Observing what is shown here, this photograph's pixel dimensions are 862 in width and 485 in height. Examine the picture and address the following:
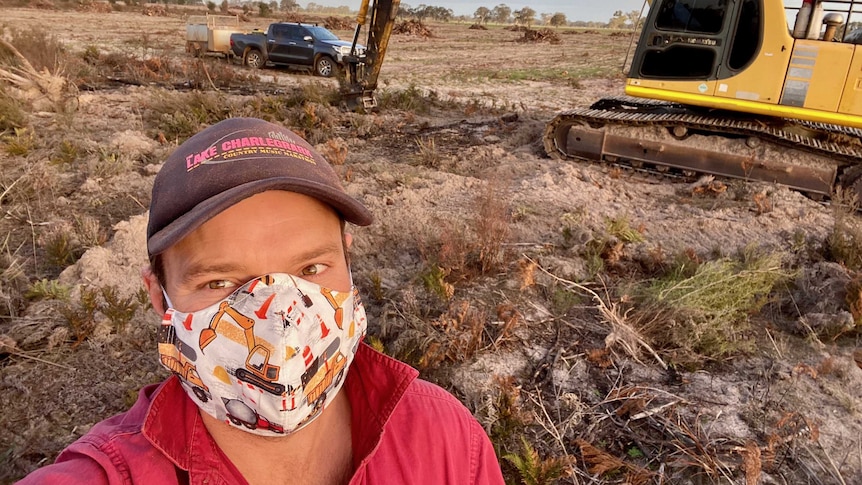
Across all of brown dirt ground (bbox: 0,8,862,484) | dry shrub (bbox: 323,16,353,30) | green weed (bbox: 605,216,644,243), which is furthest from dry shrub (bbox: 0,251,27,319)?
dry shrub (bbox: 323,16,353,30)

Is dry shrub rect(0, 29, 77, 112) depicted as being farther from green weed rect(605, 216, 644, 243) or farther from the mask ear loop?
the mask ear loop

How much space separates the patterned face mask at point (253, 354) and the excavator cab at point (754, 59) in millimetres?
7354

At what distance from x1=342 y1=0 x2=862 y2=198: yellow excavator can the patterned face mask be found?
290 inches

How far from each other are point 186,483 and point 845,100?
27.2 ft

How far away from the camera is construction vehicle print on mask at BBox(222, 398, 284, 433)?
1.51m

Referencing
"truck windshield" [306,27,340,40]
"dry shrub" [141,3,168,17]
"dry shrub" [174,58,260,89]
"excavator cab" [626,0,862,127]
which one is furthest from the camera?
"dry shrub" [141,3,168,17]

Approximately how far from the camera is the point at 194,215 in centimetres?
140

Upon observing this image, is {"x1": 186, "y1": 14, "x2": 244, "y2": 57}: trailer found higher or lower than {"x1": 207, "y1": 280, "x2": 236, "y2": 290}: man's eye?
higher

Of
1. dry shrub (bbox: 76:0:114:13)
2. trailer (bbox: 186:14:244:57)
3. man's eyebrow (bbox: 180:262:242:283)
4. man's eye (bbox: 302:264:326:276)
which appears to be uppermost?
dry shrub (bbox: 76:0:114:13)

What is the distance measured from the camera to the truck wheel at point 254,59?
1781 cm

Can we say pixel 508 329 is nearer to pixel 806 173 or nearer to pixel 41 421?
pixel 41 421

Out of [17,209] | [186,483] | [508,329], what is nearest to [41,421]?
[186,483]

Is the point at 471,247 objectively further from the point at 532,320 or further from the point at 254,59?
the point at 254,59

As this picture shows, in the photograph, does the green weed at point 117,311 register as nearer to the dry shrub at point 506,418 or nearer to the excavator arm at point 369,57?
the dry shrub at point 506,418
